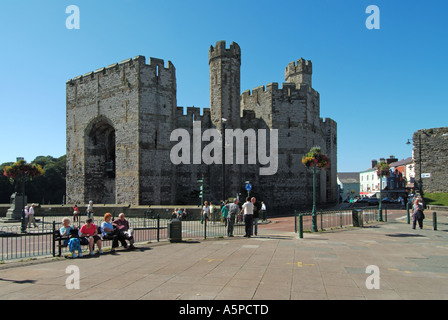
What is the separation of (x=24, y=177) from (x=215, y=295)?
18.7 metres

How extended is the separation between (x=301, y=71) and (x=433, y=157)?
59.5ft

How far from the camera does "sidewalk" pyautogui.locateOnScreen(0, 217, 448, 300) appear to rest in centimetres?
576

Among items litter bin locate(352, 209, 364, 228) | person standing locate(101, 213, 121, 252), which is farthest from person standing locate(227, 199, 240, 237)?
litter bin locate(352, 209, 364, 228)

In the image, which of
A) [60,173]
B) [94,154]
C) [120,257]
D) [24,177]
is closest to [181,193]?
[94,154]

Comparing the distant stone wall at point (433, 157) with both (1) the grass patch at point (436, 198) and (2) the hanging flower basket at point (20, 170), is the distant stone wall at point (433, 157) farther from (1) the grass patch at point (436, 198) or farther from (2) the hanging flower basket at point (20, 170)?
(2) the hanging flower basket at point (20, 170)

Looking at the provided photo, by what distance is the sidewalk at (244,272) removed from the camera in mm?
5758

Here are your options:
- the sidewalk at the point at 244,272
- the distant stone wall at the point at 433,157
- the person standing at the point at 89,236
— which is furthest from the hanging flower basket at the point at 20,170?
the distant stone wall at the point at 433,157

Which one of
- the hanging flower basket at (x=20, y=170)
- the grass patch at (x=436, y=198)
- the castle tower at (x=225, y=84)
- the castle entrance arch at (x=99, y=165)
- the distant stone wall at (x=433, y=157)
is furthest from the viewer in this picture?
the distant stone wall at (x=433, y=157)

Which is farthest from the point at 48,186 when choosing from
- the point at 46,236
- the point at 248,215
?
the point at 248,215

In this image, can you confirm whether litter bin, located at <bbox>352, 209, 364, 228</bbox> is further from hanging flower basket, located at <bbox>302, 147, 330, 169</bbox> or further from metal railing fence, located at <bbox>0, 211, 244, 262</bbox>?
metal railing fence, located at <bbox>0, 211, 244, 262</bbox>

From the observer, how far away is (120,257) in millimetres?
9391

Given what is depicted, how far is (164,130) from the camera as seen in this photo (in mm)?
28828

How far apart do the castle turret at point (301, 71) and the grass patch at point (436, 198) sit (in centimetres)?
1834
